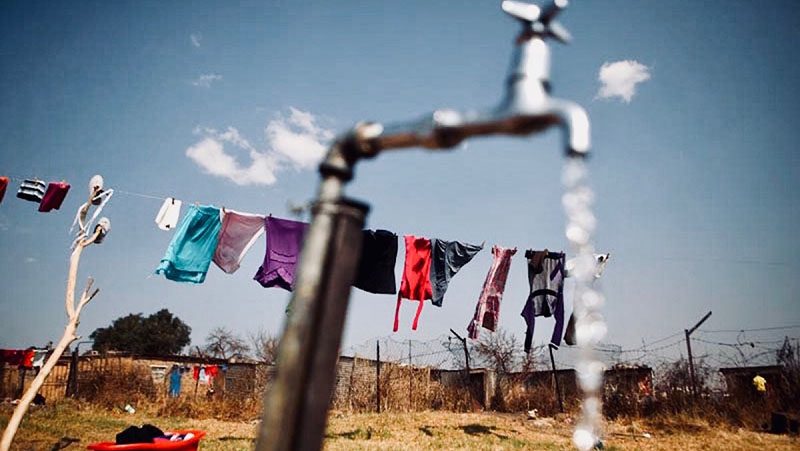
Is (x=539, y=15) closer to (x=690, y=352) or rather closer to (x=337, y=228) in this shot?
(x=337, y=228)

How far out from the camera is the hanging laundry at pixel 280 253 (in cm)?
785

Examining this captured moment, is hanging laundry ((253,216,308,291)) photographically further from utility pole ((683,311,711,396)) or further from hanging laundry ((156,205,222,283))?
utility pole ((683,311,711,396))

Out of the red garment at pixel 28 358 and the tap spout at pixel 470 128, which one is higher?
the tap spout at pixel 470 128

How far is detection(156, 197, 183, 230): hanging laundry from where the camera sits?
828 centimetres

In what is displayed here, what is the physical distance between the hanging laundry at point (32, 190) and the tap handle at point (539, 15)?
398 inches

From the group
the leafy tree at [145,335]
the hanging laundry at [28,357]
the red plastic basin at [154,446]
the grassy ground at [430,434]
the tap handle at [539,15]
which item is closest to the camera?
the tap handle at [539,15]

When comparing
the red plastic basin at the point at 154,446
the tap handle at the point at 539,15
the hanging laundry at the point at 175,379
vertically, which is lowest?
the hanging laundry at the point at 175,379

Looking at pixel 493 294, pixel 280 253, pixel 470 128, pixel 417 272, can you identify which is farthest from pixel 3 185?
pixel 470 128

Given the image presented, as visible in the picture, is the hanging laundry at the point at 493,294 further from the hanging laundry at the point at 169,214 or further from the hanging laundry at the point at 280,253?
the hanging laundry at the point at 169,214

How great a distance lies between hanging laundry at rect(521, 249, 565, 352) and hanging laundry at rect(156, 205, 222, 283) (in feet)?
20.4

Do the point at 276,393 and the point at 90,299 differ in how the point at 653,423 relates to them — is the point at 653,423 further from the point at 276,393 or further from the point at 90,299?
the point at 276,393

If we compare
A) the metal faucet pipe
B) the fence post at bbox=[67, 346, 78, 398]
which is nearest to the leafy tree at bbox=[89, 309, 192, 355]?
the fence post at bbox=[67, 346, 78, 398]

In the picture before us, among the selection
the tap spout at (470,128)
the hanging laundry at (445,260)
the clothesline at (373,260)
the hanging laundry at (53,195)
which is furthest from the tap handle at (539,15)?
the hanging laundry at (53,195)

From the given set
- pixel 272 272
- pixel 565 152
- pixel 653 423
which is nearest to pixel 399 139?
pixel 565 152
